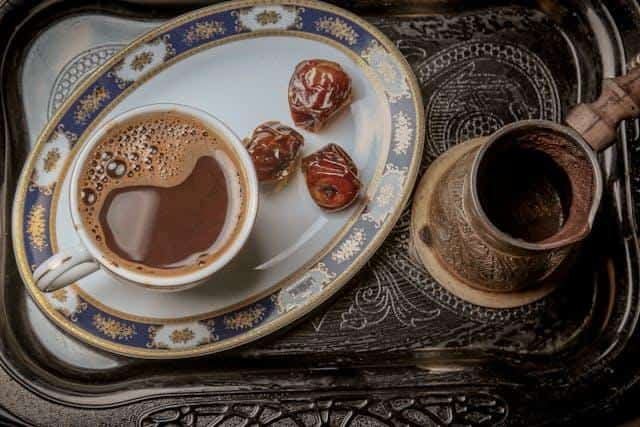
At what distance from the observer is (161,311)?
2.78ft

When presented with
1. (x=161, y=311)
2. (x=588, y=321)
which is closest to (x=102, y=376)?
(x=161, y=311)

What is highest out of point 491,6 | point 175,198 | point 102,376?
point 491,6

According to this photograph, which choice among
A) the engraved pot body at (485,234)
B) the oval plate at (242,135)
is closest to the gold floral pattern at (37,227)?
the oval plate at (242,135)

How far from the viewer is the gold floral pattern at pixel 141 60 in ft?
2.88

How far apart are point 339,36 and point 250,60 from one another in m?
0.11

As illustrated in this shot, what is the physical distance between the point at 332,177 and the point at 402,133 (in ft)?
0.35

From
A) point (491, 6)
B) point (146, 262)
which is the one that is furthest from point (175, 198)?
point (491, 6)

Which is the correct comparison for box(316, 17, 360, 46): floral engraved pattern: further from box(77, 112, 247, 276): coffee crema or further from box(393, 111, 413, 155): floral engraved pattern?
box(77, 112, 247, 276): coffee crema

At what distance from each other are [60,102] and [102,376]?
0.33 meters

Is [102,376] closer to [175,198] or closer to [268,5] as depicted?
[175,198]

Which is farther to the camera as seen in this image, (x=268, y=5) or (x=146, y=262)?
(x=268, y=5)

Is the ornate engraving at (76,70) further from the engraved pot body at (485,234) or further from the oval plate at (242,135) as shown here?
the engraved pot body at (485,234)

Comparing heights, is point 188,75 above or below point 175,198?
above

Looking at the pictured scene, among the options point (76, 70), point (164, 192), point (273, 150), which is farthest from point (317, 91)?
point (76, 70)
